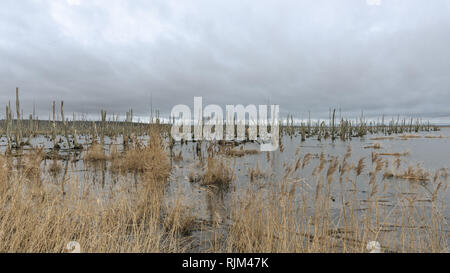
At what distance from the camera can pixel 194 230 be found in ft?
12.6
